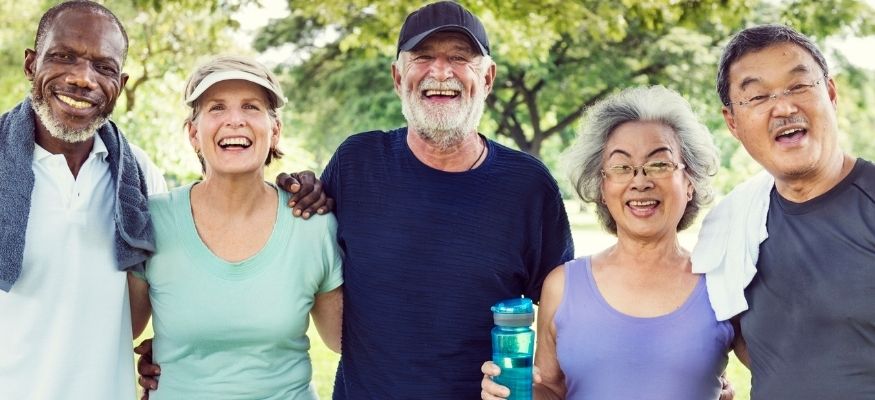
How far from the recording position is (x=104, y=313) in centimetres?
291

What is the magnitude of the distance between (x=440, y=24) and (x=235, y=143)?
3.13 ft

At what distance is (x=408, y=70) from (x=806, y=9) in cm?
768

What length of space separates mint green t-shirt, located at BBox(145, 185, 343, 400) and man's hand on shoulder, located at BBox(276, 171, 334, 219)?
0.10 m

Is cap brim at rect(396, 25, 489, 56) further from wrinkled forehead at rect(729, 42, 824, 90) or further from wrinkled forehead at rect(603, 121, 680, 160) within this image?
wrinkled forehead at rect(729, 42, 824, 90)

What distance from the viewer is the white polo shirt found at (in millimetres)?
2783

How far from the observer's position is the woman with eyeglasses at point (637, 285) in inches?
110

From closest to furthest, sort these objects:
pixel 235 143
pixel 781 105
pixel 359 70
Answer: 1. pixel 781 105
2. pixel 235 143
3. pixel 359 70

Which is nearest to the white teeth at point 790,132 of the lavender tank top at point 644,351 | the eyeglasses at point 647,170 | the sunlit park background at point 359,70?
the eyeglasses at point 647,170

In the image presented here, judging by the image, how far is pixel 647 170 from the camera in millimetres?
2918

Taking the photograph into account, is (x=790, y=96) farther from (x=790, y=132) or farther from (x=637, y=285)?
(x=637, y=285)

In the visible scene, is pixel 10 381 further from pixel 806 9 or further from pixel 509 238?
pixel 806 9

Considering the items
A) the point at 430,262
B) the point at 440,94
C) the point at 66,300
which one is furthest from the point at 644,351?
the point at 66,300

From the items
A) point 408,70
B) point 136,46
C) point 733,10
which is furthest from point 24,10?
point 408,70

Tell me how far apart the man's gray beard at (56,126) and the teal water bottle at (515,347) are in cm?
162
